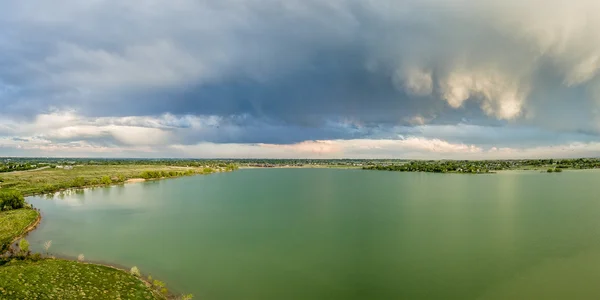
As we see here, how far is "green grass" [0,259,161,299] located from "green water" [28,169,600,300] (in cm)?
331

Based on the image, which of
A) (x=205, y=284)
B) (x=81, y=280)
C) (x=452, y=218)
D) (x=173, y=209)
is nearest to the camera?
(x=81, y=280)

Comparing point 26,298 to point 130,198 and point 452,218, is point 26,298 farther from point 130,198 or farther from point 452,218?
point 130,198

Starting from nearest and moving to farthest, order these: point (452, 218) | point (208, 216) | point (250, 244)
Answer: point (250, 244) < point (452, 218) < point (208, 216)

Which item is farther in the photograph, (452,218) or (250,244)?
(452,218)

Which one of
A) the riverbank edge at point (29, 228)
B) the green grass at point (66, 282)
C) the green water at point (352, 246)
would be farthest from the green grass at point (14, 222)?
the green grass at point (66, 282)

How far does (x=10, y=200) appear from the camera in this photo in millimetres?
52906

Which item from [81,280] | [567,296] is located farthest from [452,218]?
[81,280]

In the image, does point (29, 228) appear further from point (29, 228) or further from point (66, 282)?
point (66, 282)

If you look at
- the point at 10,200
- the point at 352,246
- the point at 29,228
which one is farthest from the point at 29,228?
the point at 352,246

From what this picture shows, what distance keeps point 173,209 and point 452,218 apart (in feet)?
150

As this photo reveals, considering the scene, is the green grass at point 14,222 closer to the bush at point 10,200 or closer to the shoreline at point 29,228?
the shoreline at point 29,228

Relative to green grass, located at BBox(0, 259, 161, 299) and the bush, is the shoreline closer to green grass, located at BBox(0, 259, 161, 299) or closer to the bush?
the bush

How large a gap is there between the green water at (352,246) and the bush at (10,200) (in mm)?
5707

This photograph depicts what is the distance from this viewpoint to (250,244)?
35.6 metres
